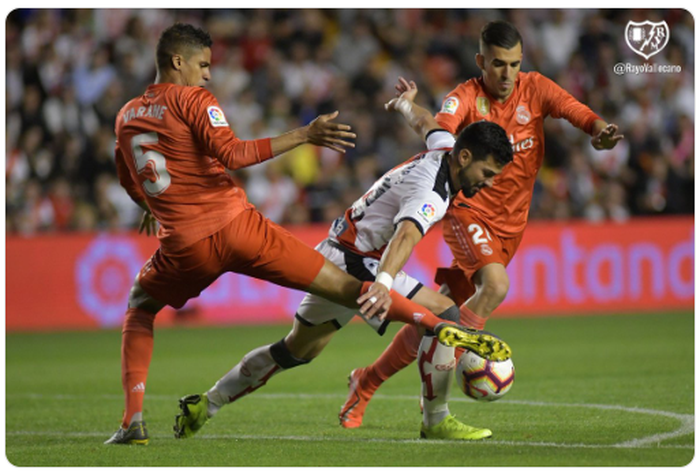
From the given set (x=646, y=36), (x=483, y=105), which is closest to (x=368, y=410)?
(x=483, y=105)

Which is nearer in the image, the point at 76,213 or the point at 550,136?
the point at 76,213

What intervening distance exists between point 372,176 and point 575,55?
426cm

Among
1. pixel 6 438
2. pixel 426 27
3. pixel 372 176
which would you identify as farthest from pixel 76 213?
pixel 6 438

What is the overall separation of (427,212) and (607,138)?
5.41 ft

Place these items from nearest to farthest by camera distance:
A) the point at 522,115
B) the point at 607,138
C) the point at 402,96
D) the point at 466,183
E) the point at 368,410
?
the point at 466,183
the point at 607,138
the point at 402,96
the point at 522,115
the point at 368,410

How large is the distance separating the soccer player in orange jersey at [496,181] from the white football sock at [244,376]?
69cm

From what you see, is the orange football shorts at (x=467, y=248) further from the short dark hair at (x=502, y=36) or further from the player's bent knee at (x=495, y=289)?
the short dark hair at (x=502, y=36)

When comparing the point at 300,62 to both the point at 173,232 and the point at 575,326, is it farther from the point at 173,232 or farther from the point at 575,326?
the point at 173,232

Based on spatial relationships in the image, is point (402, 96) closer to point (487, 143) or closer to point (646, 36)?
point (487, 143)

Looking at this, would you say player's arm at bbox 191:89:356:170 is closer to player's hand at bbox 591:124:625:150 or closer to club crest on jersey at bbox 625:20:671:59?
player's hand at bbox 591:124:625:150

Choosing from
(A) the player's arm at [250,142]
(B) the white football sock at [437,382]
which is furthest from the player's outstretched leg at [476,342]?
(A) the player's arm at [250,142]

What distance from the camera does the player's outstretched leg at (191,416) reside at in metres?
6.03

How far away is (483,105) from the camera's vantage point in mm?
7121

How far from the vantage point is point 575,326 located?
43.1 ft
